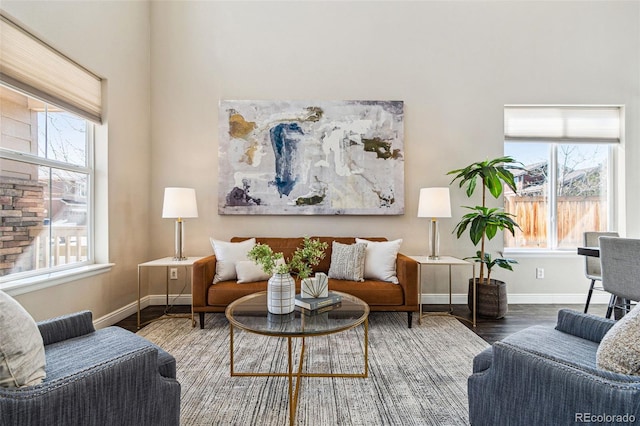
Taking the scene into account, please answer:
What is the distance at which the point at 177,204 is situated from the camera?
3016 millimetres

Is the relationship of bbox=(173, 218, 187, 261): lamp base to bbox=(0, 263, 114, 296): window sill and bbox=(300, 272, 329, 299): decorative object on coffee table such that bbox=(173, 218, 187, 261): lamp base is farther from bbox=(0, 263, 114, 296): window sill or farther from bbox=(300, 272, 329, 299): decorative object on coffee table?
bbox=(300, 272, 329, 299): decorative object on coffee table

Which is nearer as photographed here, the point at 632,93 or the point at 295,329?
the point at 295,329

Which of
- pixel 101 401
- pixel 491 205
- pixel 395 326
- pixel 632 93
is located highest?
pixel 632 93

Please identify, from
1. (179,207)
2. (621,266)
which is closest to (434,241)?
(621,266)

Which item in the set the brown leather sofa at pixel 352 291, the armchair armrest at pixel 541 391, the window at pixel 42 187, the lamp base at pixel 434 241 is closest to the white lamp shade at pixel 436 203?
the lamp base at pixel 434 241

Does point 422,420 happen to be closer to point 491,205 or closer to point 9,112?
point 491,205

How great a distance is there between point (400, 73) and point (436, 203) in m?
1.68

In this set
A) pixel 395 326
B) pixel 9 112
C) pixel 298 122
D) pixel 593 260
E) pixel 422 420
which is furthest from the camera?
pixel 298 122

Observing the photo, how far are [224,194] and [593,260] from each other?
13.4 ft

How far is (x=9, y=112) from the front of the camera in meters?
2.13

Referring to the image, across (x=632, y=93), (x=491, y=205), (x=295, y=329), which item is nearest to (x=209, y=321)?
(x=295, y=329)

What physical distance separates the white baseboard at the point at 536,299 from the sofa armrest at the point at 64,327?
3210mm

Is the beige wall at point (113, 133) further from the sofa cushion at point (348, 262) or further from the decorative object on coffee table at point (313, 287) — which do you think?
the sofa cushion at point (348, 262)

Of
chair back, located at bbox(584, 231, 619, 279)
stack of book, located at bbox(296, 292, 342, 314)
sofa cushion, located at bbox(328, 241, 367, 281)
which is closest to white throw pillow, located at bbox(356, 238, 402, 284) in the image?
sofa cushion, located at bbox(328, 241, 367, 281)
